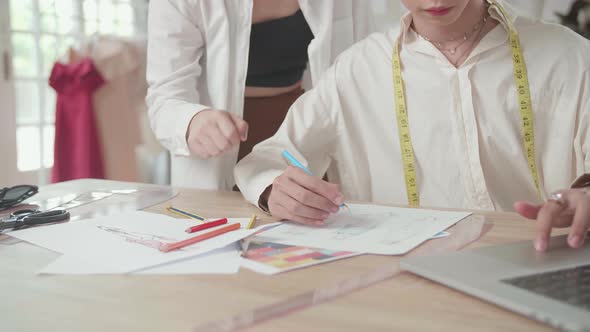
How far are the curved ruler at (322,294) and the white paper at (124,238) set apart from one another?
0.23m

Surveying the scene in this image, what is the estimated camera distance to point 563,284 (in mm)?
634

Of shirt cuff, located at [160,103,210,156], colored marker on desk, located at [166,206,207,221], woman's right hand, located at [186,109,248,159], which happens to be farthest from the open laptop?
shirt cuff, located at [160,103,210,156]

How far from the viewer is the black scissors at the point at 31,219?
1.03 metres

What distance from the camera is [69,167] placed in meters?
3.03

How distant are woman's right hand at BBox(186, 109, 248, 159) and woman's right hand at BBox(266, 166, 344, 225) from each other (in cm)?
21

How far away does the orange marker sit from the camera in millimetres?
849

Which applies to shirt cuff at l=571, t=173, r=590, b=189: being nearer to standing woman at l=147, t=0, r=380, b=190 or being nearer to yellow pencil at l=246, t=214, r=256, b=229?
yellow pencil at l=246, t=214, r=256, b=229

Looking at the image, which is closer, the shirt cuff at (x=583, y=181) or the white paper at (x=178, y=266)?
the white paper at (x=178, y=266)

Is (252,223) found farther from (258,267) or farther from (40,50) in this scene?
(40,50)

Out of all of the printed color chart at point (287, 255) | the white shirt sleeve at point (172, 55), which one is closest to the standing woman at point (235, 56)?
the white shirt sleeve at point (172, 55)

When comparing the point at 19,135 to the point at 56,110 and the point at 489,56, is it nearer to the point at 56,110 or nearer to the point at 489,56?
the point at 56,110

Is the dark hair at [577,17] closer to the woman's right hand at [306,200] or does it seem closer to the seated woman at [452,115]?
the seated woman at [452,115]

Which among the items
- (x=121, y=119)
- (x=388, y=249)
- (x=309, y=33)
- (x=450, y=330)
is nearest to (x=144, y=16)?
(x=121, y=119)

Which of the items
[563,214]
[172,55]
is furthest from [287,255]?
[172,55]
